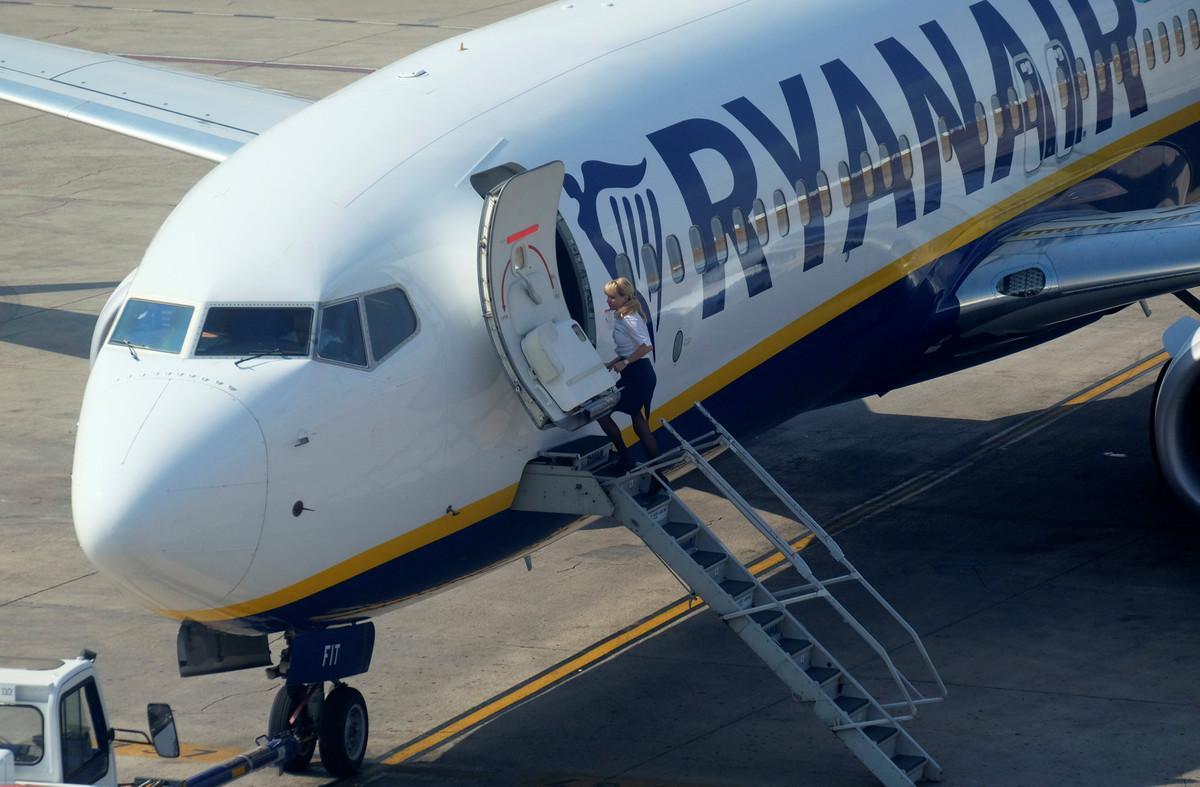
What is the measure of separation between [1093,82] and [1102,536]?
5516 mm

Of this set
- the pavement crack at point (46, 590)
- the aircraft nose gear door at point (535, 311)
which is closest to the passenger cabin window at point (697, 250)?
the aircraft nose gear door at point (535, 311)

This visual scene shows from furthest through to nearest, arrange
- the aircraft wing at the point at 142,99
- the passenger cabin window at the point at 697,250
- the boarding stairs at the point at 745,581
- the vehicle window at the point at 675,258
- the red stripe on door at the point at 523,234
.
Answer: the aircraft wing at the point at 142,99 → the passenger cabin window at the point at 697,250 → the vehicle window at the point at 675,258 → the boarding stairs at the point at 745,581 → the red stripe on door at the point at 523,234

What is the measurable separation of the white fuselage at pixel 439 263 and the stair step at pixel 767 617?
2223mm

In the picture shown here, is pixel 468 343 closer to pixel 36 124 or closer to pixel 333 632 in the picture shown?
pixel 333 632

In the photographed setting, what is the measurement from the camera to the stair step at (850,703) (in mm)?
15938

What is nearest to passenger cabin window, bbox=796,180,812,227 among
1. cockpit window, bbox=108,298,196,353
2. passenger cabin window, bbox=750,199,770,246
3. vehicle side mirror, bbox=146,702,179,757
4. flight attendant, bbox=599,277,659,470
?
passenger cabin window, bbox=750,199,770,246

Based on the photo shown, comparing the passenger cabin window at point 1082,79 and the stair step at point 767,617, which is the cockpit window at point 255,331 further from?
the passenger cabin window at point 1082,79

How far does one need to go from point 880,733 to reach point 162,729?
5.77 meters

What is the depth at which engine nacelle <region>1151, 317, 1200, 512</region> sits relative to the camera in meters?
19.6

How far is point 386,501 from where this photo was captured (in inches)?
581

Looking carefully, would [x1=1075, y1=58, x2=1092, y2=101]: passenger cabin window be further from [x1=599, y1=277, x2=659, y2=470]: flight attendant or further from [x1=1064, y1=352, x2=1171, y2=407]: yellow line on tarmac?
[x1=599, y1=277, x2=659, y2=470]: flight attendant

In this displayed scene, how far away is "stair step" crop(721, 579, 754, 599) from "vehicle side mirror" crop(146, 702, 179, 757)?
470 cm

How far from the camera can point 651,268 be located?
17.1m

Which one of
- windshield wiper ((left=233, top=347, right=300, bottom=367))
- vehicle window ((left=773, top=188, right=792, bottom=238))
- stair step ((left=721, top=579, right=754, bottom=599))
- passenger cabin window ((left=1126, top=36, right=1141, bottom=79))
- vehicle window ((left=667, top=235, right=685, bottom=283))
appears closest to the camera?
windshield wiper ((left=233, top=347, right=300, bottom=367))
